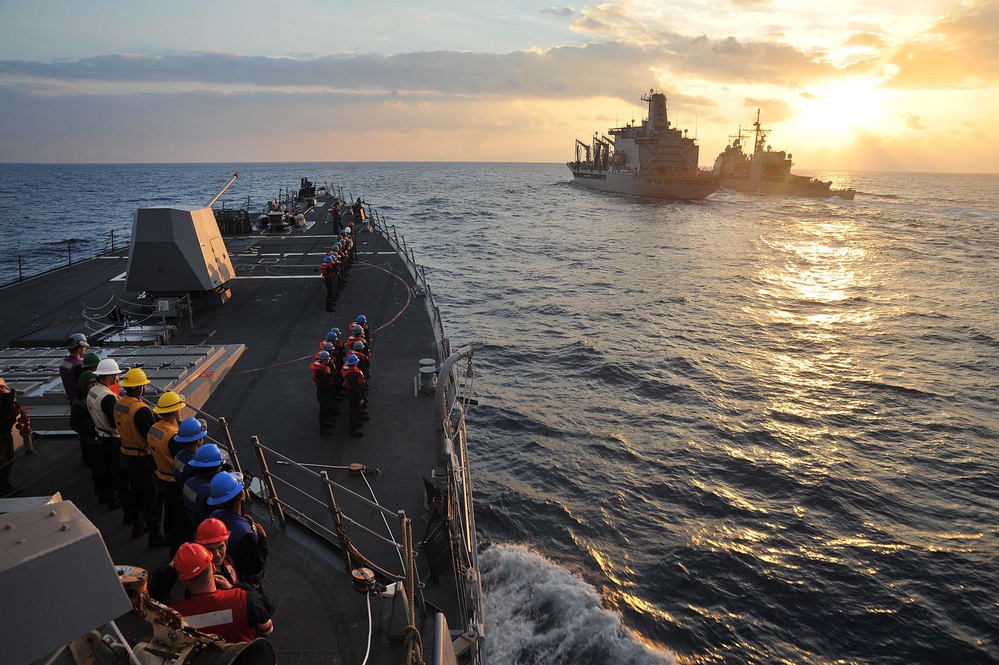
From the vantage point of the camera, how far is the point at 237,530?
4.45 metres

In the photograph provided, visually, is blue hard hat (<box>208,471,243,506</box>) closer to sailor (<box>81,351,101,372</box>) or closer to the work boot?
the work boot

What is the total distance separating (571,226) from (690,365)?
43.5 metres

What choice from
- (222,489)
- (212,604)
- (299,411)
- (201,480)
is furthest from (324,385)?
(212,604)

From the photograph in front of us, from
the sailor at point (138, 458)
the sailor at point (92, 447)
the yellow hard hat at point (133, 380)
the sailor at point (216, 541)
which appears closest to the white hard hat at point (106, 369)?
the sailor at point (92, 447)

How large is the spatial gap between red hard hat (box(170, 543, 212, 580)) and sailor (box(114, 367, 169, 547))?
301cm

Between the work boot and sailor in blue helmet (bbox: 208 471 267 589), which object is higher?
sailor in blue helmet (bbox: 208 471 267 589)

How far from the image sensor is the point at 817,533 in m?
12.0

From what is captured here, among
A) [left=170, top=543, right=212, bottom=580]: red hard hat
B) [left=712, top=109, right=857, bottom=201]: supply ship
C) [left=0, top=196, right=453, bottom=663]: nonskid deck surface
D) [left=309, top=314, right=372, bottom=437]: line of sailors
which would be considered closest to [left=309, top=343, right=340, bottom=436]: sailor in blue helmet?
[left=309, top=314, right=372, bottom=437]: line of sailors

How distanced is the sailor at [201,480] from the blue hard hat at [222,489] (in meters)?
Answer: 0.40

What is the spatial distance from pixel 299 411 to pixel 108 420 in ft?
13.7

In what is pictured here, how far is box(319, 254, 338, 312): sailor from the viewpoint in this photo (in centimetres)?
1591

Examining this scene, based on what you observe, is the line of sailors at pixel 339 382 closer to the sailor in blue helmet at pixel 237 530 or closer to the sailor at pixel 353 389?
the sailor at pixel 353 389

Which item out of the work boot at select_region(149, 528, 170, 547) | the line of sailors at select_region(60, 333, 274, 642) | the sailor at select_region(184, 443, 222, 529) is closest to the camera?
the line of sailors at select_region(60, 333, 274, 642)

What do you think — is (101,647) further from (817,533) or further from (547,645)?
(817,533)
